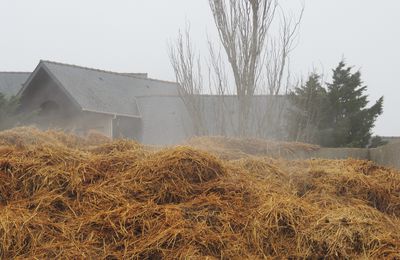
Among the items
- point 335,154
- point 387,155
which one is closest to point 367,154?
point 335,154

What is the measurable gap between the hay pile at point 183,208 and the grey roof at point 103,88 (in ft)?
50.9

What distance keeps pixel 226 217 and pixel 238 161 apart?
1313 millimetres

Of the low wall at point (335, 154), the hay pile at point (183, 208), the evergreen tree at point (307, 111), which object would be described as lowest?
the hay pile at point (183, 208)

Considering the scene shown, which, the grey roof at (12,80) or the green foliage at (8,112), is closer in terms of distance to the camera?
the green foliage at (8,112)

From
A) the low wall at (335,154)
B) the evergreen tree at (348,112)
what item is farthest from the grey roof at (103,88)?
the low wall at (335,154)

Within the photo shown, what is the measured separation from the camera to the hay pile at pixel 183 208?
3436 mm

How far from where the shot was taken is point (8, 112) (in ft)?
56.6

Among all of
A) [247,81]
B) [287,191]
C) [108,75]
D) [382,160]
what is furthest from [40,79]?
[287,191]

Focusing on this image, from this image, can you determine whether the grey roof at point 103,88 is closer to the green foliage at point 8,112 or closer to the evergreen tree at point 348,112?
the green foliage at point 8,112

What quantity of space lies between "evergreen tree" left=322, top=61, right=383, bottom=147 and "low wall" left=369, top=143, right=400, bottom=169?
745cm

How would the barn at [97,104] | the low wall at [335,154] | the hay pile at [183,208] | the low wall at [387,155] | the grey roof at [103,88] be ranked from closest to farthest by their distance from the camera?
the hay pile at [183,208] → the low wall at [387,155] → the low wall at [335,154] → the barn at [97,104] → the grey roof at [103,88]

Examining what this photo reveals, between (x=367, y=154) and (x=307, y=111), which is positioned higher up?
(x=307, y=111)

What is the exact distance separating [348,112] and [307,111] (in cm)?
206

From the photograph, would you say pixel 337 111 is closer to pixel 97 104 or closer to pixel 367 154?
pixel 367 154
